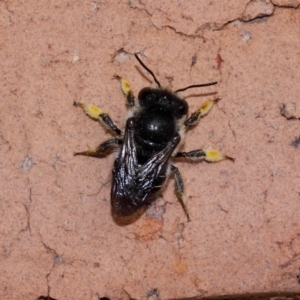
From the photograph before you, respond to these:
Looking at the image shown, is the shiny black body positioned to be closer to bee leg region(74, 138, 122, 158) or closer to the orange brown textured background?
bee leg region(74, 138, 122, 158)

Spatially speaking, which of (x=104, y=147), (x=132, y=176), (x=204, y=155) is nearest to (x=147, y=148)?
(x=132, y=176)

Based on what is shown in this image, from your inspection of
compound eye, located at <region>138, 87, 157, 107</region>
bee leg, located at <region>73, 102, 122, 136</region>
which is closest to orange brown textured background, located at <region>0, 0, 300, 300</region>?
bee leg, located at <region>73, 102, 122, 136</region>

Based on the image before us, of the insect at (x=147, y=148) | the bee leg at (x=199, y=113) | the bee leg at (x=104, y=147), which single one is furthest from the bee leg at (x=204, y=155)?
the bee leg at (x=104, y=147)

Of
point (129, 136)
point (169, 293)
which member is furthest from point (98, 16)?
point (169, 293)

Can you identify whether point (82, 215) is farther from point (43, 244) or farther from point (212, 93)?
point (212, 93)

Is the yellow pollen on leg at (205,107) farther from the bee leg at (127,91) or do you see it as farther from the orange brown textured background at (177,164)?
the bee leg at (127,91)
